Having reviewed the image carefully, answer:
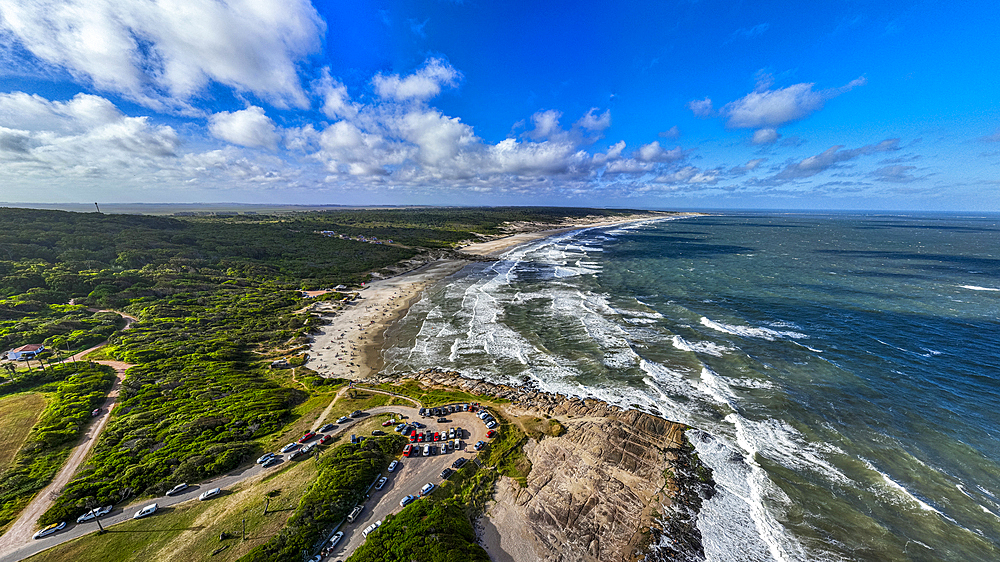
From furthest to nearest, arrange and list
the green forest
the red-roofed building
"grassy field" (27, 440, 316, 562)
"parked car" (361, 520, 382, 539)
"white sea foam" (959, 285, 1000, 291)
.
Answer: "white sea foam" (959, 285, 1000, 291)
the red-roofed building
the green forest
"parked car" (361, 520, 382, 539)
"grassy field" (27, 440, 316, 562)

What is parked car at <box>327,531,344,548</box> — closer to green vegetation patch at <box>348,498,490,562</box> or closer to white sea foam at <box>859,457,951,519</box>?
green vegetation patch at <box>348,498,490,562</box>

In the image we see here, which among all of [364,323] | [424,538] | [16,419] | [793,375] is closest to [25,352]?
[16,419]

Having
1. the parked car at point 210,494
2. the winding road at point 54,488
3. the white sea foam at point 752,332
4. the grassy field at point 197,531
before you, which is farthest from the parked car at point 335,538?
the white sea foam at point 752,332

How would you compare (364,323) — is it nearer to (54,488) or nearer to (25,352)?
(54,488)

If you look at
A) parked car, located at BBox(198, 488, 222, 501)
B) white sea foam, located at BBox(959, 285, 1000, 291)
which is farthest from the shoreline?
white sea foam, located at BBox(959, 285, 1000, 291)

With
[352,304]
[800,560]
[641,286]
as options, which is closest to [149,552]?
[800,560]

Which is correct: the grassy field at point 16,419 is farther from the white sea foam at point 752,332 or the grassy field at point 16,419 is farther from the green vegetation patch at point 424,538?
the white sea foam at point 752,332
